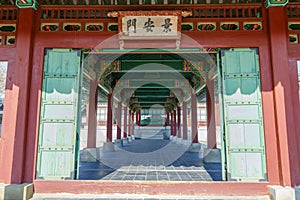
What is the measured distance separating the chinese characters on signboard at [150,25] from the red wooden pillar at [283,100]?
5.88 feet

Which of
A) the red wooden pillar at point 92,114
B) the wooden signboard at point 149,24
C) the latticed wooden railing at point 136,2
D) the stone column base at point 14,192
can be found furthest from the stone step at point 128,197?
the red wooden pillar at point 92,114

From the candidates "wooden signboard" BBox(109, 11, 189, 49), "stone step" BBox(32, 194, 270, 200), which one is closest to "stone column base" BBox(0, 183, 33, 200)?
"stone step" BBox(32, 194, 270, 200)

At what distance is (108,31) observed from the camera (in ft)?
14.5

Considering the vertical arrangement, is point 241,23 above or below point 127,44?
above

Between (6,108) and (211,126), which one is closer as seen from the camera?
(6,108)

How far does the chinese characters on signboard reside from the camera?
13.9 feet

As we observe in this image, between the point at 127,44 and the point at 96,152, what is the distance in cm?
508

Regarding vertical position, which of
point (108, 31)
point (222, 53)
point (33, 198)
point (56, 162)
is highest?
point (108, 31)

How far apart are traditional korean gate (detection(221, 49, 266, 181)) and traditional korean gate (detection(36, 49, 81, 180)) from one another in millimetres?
2814

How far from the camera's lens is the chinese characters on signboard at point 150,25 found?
13.9ft

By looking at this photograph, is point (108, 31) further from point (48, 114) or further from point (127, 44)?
point (48, 114)

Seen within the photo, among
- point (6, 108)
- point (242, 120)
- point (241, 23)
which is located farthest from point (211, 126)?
point (6, 108)

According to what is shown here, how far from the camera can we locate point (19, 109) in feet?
13.5

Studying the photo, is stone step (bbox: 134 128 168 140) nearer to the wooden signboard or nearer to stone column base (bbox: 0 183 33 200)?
the wooden signboard
